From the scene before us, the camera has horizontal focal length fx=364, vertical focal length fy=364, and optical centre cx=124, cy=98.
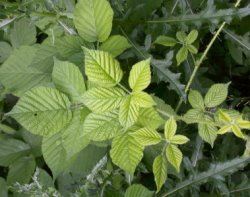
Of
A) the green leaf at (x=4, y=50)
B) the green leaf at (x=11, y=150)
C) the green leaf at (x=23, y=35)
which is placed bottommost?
the green leaf at (x=11, y=150)

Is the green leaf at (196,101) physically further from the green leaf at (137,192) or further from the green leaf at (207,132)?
the green leaf at (137,192)

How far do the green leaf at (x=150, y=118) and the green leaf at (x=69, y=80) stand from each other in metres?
0.12

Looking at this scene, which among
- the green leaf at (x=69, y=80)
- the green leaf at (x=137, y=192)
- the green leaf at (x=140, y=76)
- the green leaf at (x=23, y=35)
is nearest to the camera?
the green leaf at (x=140, y=76)

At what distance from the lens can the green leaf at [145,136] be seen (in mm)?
614

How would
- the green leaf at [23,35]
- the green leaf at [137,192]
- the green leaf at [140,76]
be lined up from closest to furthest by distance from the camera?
the green leaf at [140,76], the green leaf at [137,192], the green leaf at [23,35]

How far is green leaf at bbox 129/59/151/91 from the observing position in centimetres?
58

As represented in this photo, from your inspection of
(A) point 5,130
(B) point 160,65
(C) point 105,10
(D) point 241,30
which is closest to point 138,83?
(C) point 105,10

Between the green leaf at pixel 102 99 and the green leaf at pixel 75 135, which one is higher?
the green leaf at pixel 102 99

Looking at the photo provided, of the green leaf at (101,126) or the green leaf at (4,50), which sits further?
the green leaf at (4,50)

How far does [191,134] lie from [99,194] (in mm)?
372

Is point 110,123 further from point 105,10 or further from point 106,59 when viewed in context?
point 105,10

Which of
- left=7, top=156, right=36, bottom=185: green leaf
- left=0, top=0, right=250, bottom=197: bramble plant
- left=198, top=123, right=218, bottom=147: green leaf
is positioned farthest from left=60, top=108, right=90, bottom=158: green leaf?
left=7, top=156, right=36, bottom=185: green leaf

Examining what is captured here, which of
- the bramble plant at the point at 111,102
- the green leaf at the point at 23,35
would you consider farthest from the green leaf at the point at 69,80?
the green leaf at the point at 23,35

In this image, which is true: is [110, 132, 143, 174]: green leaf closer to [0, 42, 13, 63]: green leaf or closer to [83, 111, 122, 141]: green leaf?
[83, 111, 122, 141]: green leaf
